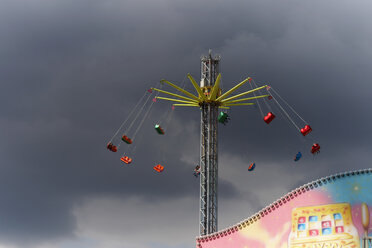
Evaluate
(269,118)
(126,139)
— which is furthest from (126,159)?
(269,118)

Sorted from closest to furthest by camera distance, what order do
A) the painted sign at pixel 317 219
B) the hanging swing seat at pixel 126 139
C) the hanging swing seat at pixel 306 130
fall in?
the painted sign at pixel 317 219, the hanging swing seat at pixel 306 130, the hanging swing seat at pixel 126 139

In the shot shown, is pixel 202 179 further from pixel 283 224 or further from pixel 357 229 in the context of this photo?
pixel 357 229

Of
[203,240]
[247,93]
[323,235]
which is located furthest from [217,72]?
[323,235]

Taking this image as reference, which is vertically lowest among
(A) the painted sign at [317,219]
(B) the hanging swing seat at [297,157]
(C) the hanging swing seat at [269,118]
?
(A) the painted sign at [317,219]

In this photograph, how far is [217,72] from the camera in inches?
2221

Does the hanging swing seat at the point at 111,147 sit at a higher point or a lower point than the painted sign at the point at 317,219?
higher

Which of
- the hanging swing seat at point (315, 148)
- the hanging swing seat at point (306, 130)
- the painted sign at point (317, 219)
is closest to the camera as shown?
the painted sign at point (317, 219)

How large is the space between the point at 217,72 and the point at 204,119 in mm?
3805

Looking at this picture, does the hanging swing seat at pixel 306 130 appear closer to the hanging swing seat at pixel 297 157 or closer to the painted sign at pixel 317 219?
the hanging swing seat at pixel 297 157

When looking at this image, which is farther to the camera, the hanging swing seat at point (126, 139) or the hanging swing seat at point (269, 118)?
the hanging swing seat at point (126, 139)

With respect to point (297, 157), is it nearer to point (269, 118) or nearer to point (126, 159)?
point (269, 118)

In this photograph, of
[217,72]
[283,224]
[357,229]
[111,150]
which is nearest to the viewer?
[357,229]

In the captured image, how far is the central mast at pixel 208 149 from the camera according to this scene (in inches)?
2080

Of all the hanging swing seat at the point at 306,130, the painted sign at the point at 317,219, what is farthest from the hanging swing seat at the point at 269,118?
the painted sign at the point at 317,219
